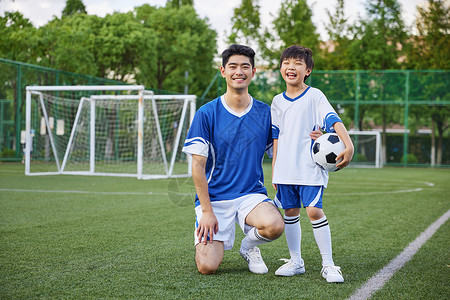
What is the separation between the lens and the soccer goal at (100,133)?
45.1ft

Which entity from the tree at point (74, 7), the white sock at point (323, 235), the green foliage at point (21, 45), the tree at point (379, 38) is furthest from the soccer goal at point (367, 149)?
the tree at point (74, 7)

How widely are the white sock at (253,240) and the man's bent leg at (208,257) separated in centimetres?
19

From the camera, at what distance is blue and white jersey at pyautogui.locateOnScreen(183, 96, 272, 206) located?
3.69 meters

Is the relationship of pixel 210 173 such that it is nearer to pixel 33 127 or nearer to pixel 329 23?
pixel 33 127

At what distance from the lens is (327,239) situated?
3.52m

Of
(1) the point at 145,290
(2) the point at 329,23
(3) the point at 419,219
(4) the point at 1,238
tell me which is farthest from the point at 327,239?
(2) the point at 329,23

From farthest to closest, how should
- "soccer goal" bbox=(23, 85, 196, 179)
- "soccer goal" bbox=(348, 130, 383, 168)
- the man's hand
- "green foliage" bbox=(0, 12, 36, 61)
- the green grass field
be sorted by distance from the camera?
"soccer goal" bbox=(348, 130, 383, 168) → "green foliage" bbox=(0, 12, 36, 61) → "soccer goal" bbox=(23, 85, 196, 179) → the man's hand → the green grass field

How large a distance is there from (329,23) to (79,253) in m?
28.7

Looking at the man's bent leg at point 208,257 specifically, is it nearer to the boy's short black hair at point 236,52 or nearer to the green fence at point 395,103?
the boy's short black hair at point 236,52

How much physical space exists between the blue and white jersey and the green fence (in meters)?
21.6

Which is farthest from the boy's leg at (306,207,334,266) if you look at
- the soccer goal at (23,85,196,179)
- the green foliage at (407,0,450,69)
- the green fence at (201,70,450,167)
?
the green foliage at (407,0,450,69)

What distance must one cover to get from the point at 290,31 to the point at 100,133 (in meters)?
14.1

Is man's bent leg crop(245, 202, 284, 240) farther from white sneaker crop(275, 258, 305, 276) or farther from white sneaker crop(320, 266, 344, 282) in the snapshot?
white sneaker crop(320, 266, 344, 282)

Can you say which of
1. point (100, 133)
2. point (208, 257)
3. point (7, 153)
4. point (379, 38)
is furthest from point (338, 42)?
point (208, 257)
